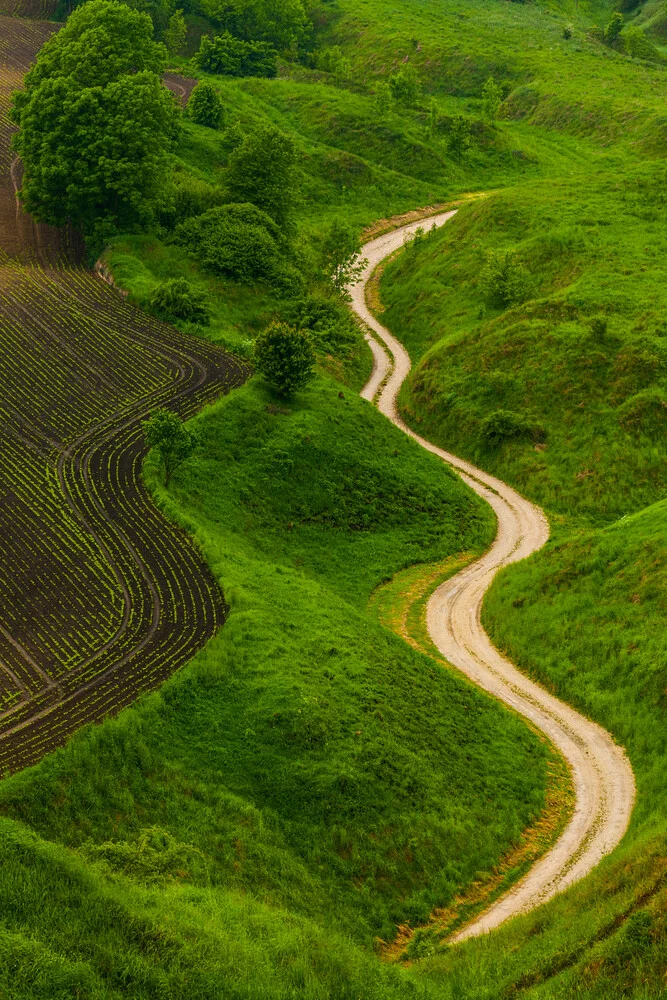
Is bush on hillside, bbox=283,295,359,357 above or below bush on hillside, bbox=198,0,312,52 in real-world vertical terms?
below

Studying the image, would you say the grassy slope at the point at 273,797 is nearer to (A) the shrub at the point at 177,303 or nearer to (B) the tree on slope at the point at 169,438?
(B) the tree on slope at the point at 169,438

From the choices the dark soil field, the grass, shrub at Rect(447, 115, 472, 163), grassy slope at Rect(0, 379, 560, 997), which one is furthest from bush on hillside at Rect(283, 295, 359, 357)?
shrub at Rect(447, 115, 472, 163)

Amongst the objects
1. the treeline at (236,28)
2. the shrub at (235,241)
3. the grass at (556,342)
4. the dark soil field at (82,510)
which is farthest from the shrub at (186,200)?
the treeline at (236,28)

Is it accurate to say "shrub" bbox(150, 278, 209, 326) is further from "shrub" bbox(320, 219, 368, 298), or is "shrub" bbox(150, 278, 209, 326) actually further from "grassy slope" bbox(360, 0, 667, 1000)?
"shrub" bbox(320, 219, 368, 298)

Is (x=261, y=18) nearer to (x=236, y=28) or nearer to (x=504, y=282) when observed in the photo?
(x=236, y=28)

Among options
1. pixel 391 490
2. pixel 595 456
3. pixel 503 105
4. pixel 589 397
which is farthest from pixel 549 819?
pixel 503 105

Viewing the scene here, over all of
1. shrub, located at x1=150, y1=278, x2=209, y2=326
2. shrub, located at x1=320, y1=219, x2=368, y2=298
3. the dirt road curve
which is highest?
shrub, located at x1=320, y1=219, x2=368, y2=298

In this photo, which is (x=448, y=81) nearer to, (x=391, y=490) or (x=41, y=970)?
(x=391, y=490)
